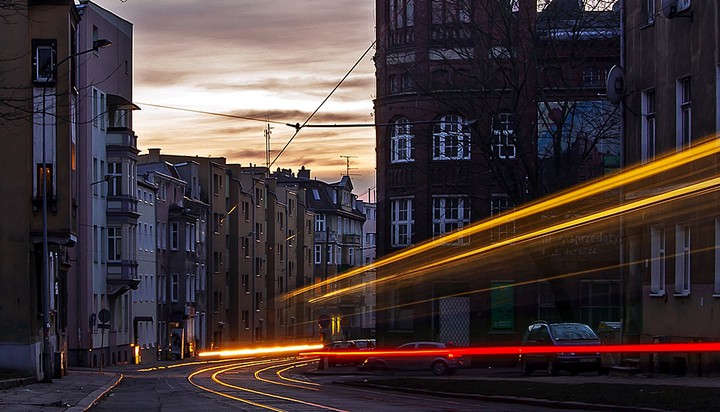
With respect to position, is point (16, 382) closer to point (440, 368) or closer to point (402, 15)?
point (440, 368)

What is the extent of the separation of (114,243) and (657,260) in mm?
45211

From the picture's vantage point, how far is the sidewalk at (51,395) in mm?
24922

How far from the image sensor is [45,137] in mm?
40344

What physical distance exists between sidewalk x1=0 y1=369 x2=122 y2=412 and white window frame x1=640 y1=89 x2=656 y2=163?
1568 centimetres

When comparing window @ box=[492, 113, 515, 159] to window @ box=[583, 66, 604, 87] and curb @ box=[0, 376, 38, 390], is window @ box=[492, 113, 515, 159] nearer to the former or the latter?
curb @ box=[0, 376, 38, 390]

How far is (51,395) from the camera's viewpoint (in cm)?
3041

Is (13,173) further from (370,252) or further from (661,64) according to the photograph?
(370,252)

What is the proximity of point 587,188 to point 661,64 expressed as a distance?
9.37 m

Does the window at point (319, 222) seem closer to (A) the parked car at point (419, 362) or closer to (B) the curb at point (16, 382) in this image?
(A) the parked car at point (419, 362)

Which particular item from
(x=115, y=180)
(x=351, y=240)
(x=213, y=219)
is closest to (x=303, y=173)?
(x=351, y=240)

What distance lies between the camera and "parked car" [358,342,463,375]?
50781 millimetres

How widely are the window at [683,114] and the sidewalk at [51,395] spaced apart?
1535 cm

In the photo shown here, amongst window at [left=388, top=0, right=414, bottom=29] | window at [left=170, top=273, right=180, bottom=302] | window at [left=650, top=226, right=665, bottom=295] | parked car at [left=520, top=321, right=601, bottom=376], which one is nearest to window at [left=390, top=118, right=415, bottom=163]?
window at [left=388, top=0, right=414, bottom=29]

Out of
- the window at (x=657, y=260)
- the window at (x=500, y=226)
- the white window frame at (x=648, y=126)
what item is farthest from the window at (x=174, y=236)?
the window at (x=657, y=260)
